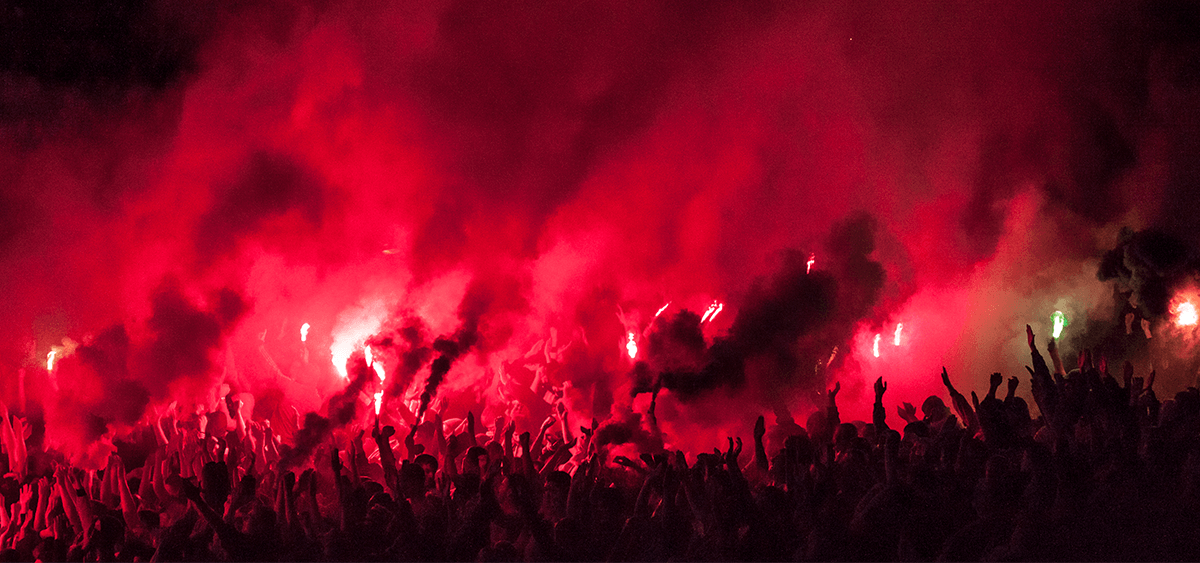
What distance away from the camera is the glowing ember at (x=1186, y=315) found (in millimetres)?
13086

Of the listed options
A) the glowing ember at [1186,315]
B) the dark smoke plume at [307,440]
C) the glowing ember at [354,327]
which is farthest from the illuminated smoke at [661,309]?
the glowing ember at [1186,315]

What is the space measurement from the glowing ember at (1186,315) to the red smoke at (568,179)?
46.9 inches

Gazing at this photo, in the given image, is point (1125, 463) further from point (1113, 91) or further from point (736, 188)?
point (1113, 91)

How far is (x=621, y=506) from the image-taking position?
4777mm

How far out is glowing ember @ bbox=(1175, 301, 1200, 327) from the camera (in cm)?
1309

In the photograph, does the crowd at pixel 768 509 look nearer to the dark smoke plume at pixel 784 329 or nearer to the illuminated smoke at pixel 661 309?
the dark smoke plume at pixel 784 329

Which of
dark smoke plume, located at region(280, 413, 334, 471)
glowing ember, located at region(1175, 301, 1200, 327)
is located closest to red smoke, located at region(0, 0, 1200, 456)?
glowing ember, located at region(1175, 301, 1200, 327)

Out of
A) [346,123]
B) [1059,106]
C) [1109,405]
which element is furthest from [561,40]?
[1109,405]

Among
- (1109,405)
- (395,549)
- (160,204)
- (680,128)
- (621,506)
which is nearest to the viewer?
(395,549)

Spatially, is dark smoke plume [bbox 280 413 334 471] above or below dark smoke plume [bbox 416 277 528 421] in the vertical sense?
below

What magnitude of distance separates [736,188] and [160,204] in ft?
28.7

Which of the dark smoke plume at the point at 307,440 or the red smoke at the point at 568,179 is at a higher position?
the red smoke at the point at 568,179

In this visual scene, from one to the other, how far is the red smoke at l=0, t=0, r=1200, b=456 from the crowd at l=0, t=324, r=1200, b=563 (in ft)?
23.2

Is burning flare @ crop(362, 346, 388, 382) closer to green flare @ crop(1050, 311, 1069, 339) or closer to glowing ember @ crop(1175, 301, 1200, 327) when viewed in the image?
green flare @ crop(1050, 311, 1069, 339)
